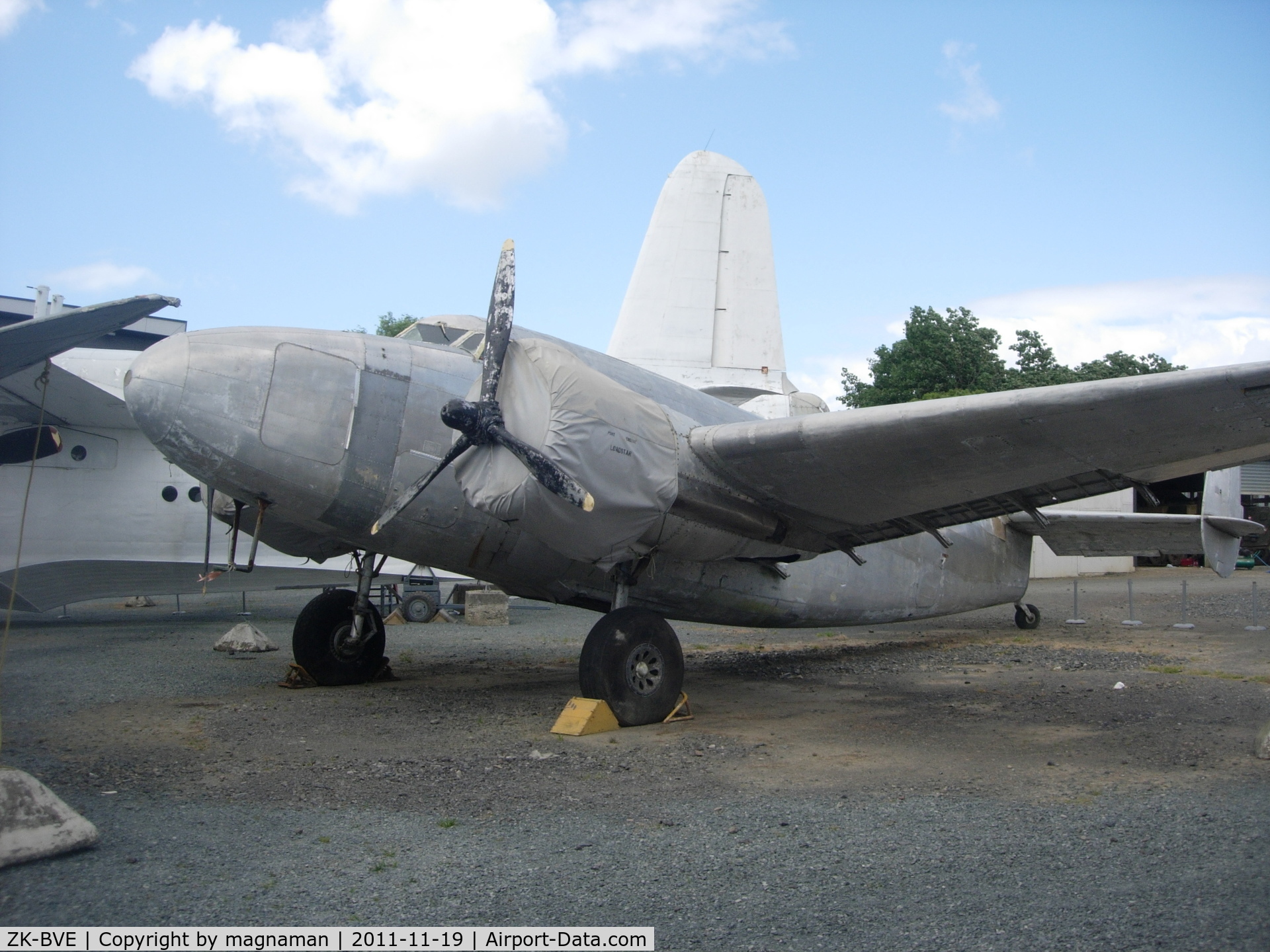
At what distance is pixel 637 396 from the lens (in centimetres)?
627

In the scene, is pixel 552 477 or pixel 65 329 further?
pixel 65 329

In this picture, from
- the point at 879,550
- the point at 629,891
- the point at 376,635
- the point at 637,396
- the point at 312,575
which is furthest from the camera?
the point at 312,575

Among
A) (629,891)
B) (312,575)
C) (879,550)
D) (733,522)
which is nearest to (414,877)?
(629,891)

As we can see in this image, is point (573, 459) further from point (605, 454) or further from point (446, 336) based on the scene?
point (446, 336)

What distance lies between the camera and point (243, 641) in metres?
11.3

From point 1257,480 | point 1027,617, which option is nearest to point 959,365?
point 1257,480

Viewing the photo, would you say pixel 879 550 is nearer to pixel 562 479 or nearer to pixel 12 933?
pixel 562 479

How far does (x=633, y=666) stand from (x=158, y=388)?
3872 mm

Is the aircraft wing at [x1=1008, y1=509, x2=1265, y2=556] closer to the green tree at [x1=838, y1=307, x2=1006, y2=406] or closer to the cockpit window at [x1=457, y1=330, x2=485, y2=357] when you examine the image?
the cockpit window at [x1=457, y1=330, x2=485, y2=357]

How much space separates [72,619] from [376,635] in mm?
10523

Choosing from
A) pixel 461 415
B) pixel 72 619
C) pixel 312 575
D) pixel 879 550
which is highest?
pixel 461 415

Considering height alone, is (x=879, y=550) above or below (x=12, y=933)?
above

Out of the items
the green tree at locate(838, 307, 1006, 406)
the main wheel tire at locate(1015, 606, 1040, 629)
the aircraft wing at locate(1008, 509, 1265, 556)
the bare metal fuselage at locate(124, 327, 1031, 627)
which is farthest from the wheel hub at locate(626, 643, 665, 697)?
the green tree at locate(838, 307, 1006, 406)

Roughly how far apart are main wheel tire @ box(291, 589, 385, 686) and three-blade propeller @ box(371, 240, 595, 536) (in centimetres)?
243
